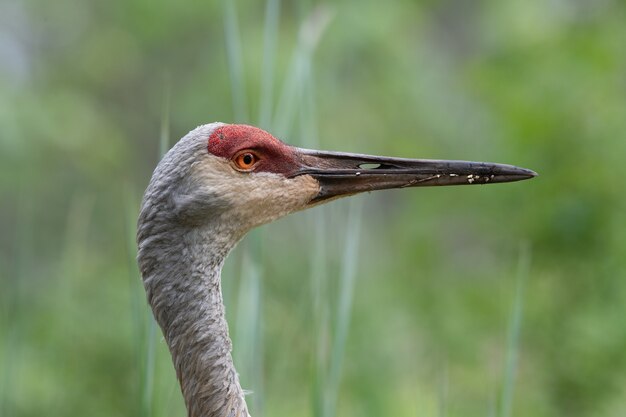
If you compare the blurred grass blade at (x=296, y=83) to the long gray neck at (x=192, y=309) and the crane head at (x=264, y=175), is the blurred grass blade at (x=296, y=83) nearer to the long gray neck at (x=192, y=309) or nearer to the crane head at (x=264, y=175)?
the crane head at (x=264, y=175)

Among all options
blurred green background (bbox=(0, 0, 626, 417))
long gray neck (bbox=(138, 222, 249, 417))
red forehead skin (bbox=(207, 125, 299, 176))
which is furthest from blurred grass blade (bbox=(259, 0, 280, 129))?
long gray neck (bbox=(138, 222, 249, 417))

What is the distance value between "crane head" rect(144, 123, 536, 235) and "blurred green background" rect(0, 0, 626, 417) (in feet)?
0.94

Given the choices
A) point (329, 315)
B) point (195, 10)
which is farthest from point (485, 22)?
point (329, 315)

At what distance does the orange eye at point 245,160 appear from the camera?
281 centimetres

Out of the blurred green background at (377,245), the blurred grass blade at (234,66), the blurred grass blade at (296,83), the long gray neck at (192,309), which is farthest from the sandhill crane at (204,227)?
the blurred grass blade at (296,83)

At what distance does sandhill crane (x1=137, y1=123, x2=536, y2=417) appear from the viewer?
2742 millimetres

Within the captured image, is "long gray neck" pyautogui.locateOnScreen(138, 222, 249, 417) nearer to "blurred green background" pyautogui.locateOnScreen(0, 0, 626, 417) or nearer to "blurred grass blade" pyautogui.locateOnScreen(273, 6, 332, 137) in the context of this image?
"blurred green background" pyautogui.locateOnScreen(0, 0, 626, 417)

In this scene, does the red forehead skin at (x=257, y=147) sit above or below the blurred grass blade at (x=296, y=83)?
below

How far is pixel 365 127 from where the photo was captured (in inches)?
338

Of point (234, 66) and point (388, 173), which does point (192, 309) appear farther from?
point (234, 66)

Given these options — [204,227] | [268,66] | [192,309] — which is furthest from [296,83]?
[192,309]

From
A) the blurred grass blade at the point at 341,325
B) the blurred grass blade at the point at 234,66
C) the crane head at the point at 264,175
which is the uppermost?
the blurred grass blade at the point at 234,66

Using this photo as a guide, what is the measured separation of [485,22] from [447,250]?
232cm

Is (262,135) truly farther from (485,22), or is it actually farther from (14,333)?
(485,22)
